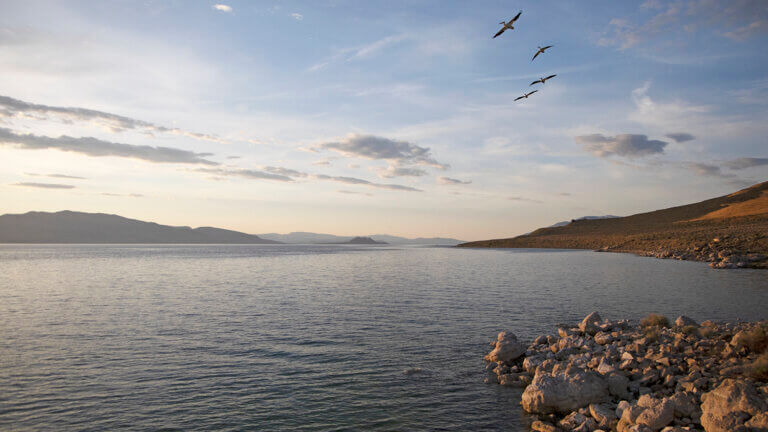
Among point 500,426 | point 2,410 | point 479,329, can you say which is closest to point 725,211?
point 479,329

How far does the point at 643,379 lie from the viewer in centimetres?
1371

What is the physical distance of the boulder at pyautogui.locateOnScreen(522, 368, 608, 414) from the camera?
13016 millimetres

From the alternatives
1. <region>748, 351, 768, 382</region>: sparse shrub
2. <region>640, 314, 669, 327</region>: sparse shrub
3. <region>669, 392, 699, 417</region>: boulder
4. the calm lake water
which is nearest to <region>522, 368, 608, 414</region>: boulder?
the calm lake water

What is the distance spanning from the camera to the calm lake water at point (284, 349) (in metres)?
13.2

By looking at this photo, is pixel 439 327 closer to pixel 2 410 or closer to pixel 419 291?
pixel 419 291

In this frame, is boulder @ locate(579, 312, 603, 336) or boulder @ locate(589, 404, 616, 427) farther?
boulder @ locate(579, 312, 603, 336)

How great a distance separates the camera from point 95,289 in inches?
1693

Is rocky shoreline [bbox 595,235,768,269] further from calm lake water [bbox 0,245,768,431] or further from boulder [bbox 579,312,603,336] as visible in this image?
boulder [bbox 579,312,603,336]

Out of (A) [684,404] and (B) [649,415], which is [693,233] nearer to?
(A) [684,404]

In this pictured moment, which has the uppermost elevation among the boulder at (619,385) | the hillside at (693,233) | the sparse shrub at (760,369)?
the hillside at (693,233)

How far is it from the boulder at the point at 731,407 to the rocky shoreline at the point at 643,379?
21 millimetres

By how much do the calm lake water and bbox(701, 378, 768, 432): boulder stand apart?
491cm

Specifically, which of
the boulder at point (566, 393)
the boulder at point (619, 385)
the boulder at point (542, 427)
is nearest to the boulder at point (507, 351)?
the boulder at point (566, 393)

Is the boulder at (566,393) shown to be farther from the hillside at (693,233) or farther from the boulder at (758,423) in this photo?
the hillside at (693,233)
